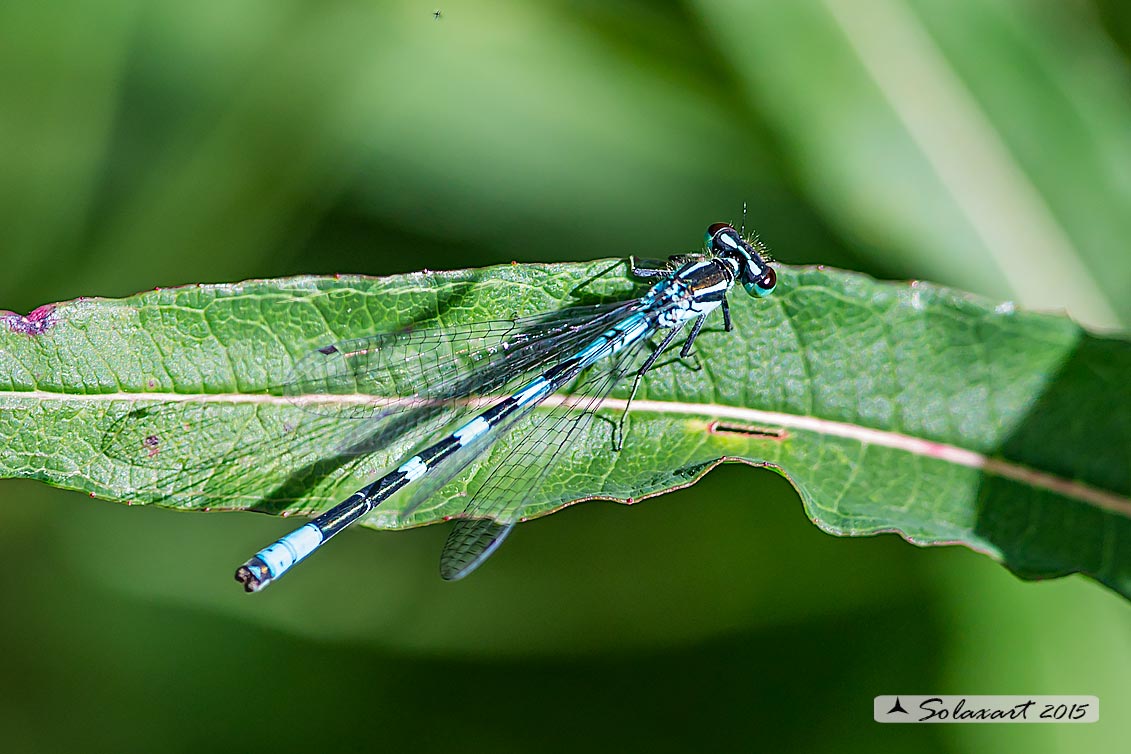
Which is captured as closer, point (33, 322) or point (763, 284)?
point (33, 322)

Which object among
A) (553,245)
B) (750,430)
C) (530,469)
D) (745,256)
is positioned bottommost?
(530,469)

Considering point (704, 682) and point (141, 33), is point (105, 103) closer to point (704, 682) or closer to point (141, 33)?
point (141, 33)

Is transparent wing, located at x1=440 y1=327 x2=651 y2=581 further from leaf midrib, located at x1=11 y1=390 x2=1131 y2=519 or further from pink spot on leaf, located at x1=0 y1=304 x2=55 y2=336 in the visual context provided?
pink spot on leaf, located at x1=0 y1=304 x2=55 y2=336

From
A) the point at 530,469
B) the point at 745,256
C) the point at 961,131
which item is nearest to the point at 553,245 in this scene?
the point at 745,256

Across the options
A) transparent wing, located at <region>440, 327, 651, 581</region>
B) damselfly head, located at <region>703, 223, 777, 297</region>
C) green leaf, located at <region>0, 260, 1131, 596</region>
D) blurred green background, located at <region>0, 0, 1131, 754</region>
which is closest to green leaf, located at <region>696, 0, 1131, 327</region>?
blurred green background, located at <region>0, 0, 1131, 754</region>

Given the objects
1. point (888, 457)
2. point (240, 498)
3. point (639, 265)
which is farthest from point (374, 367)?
point (888, 457)

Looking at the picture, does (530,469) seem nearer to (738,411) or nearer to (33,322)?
(738,411)
